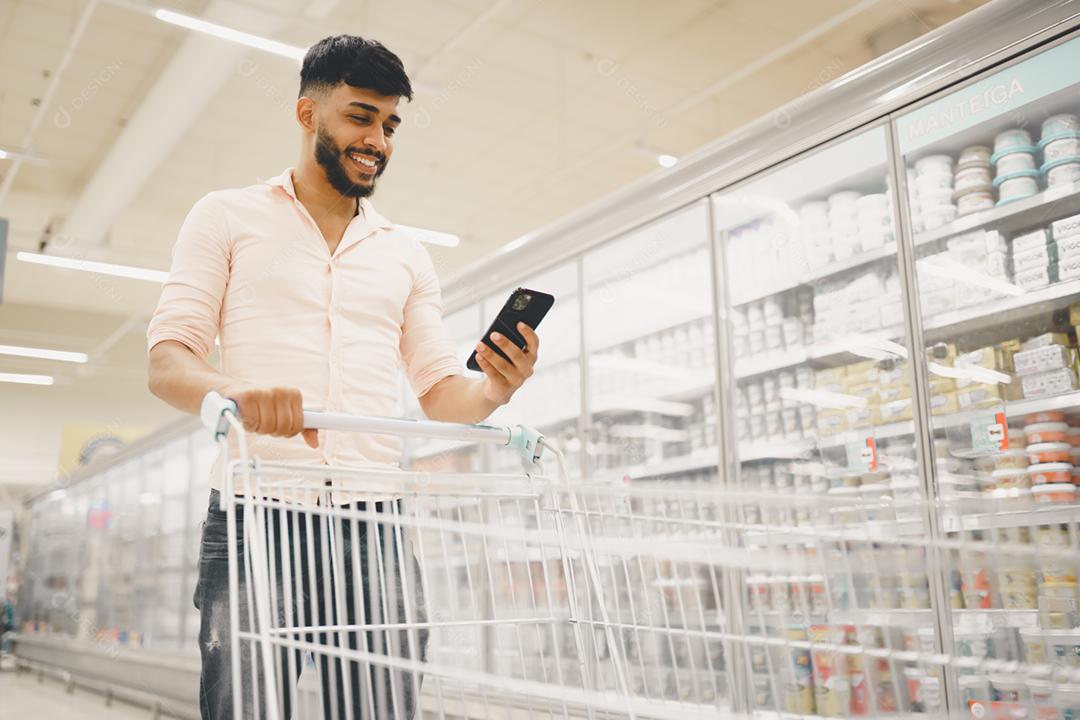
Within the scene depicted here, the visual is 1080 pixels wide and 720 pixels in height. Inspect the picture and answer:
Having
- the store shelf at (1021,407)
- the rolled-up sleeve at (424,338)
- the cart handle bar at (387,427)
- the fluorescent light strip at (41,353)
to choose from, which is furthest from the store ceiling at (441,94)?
the cart handle bar at (387,427)

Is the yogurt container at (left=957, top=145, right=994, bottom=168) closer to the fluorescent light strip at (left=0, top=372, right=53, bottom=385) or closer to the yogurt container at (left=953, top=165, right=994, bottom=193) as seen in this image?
the yogurt container at (left=953, top=165, right=994, bottom=193)

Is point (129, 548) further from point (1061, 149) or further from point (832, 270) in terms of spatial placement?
point (1061, 149)

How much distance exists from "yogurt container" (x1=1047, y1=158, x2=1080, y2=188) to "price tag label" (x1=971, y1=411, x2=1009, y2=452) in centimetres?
74

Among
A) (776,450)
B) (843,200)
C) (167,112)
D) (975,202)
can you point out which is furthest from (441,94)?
(975,202)

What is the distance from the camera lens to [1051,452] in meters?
2.81

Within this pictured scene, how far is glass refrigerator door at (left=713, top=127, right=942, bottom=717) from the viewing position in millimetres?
3186

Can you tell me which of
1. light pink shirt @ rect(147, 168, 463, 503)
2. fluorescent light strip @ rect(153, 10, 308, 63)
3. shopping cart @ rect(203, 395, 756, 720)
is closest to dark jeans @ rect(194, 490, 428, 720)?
shopping cart @ rect(203, 395, 756, 720)

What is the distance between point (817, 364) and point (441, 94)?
14.3ft

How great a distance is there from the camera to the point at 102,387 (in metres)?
15.3

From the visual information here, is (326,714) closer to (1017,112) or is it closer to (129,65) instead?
(1017,112)

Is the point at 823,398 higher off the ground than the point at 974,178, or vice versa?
the point at 974,178

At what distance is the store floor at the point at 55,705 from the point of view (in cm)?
→ 625

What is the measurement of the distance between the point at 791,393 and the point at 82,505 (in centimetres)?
1075

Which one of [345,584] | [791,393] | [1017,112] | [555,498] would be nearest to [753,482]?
[791,393]
